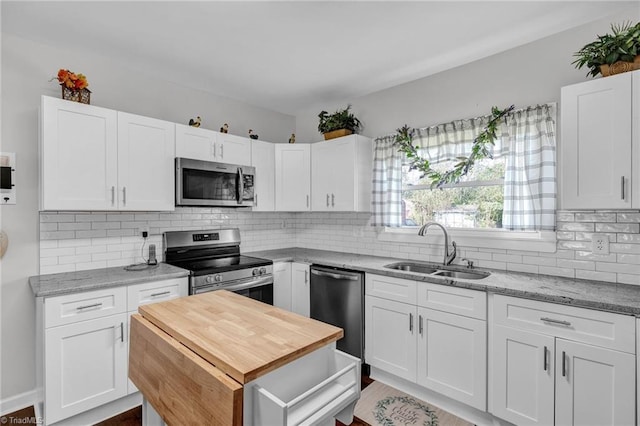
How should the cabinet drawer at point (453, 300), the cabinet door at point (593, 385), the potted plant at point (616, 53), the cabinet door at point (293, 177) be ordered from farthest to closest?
the cabinet door at point (293, 177) → the cabinet drawer at point (453, 300) → the potted plant at point (616, 53) → the cabinet door at point (593, 385)

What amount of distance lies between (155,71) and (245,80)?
823 millimetres

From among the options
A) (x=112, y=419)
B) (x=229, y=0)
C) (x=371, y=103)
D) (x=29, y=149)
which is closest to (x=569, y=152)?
(x=371, y=103)

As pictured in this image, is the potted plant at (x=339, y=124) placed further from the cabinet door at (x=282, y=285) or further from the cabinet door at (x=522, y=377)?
the cabinet door at (x=522, y=377)

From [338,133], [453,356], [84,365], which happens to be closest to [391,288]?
[453,356]

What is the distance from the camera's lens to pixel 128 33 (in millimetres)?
2418

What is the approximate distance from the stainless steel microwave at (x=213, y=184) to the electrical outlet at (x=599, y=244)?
9.58 feet

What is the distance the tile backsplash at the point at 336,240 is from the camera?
2.21 m

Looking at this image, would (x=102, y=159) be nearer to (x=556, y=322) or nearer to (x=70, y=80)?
(x=70, y=80)

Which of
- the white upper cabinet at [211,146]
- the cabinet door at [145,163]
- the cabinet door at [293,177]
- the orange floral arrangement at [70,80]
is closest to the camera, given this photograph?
the orange floral arrangement at [70,80]

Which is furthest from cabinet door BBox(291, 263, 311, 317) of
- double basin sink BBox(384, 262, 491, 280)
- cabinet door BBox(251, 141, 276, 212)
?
double basin sink BBox(384, 262, 491, 280)

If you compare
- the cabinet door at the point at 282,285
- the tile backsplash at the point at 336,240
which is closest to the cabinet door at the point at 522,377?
the tile backsplash at the point at 336,240

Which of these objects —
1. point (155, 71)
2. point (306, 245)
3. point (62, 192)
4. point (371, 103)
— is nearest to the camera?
point (62, 192)

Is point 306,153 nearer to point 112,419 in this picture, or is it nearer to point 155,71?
point 155,71

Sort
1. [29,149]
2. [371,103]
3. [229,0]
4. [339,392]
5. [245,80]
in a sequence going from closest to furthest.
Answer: [339,392] → [229,0] → [29,149] → [245,80] → [371,103]
